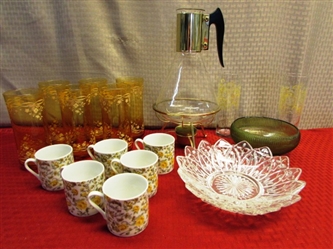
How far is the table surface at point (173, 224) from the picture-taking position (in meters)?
0.39

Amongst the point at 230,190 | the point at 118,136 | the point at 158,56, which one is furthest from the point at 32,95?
the point at 230,190

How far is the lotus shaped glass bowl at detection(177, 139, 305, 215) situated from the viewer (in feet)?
1.37

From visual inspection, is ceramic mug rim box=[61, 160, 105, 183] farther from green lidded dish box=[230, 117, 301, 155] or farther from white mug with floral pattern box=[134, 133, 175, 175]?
green lidded dish box=[230, 117, 301, 155]

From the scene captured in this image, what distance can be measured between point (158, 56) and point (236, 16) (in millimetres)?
243

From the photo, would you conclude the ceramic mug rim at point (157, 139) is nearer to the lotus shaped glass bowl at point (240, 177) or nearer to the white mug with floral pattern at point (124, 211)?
the lotus shaped glass bowl at point (240, 177)

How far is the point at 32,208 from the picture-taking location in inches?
18.3

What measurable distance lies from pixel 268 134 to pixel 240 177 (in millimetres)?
210

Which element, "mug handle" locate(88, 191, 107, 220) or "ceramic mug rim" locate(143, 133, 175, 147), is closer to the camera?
"mug handle" locate(88, 191, 107, 220)

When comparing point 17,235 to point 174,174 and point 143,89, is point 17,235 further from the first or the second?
point 143,89

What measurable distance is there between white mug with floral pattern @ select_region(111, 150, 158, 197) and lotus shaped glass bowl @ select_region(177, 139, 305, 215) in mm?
51

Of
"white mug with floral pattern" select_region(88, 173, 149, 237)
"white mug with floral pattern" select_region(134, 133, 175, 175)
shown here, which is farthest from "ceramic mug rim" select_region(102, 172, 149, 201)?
"white mug with floral pattern" select_region(134, 133, 175, 175)

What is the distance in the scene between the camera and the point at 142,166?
19.6 inches

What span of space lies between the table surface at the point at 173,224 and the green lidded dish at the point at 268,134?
0.10 meters

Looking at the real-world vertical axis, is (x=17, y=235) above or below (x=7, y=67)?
below
